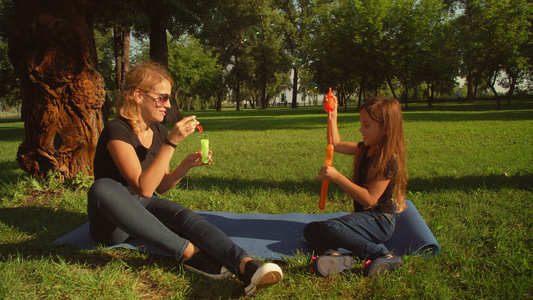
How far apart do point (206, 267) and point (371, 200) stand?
1.20 m

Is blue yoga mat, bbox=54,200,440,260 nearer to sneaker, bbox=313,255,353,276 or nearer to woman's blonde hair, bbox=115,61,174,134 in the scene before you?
sneaker, bbox=313,255,353,276

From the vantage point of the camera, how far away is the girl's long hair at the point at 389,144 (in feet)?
8.25

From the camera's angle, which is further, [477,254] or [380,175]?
[477,254]

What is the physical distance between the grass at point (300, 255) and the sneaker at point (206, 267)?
51mm

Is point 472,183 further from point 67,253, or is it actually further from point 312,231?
point 67,253

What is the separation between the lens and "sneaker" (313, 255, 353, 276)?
2336mm

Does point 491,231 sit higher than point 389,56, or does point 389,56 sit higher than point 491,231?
point 389,56

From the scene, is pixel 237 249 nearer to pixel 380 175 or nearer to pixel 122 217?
pixel 122 217

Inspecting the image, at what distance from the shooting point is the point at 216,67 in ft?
130

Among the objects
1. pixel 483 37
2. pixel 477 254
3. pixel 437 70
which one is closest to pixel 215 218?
pixel 477 254

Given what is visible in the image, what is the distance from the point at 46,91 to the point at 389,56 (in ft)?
89.0

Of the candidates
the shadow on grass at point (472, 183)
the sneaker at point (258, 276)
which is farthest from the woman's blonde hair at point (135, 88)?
the shadow on grass at point (472, 183)

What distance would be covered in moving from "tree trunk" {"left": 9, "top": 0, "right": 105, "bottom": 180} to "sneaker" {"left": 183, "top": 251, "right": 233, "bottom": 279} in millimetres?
2834

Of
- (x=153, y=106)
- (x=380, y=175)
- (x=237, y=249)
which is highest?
(x=153, y=106)
